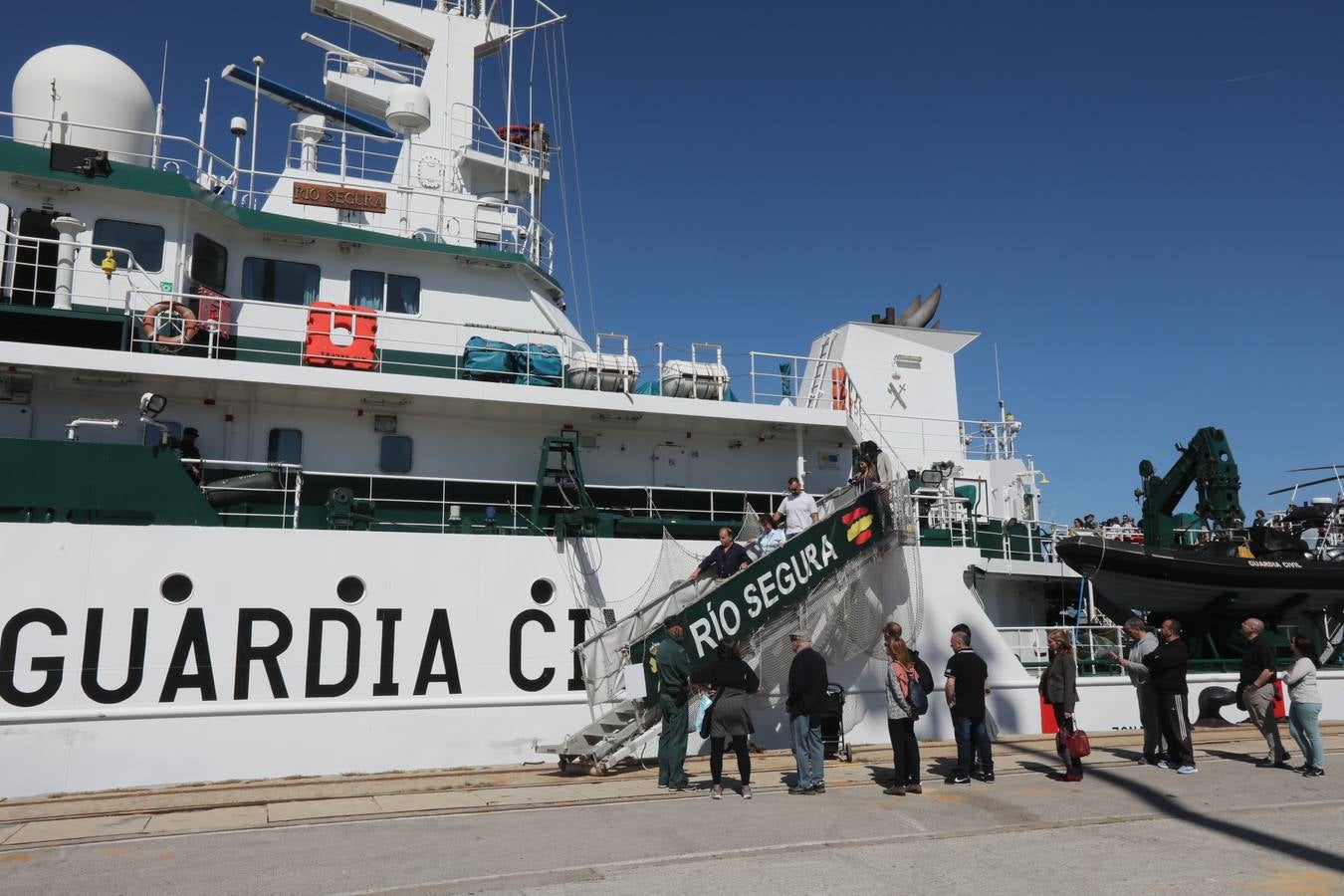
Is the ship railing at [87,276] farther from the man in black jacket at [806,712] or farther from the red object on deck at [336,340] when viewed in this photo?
the man in black jacket at [806,712]

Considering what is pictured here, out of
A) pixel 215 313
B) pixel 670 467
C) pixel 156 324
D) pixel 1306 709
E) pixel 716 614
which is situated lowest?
pixel 1306 709

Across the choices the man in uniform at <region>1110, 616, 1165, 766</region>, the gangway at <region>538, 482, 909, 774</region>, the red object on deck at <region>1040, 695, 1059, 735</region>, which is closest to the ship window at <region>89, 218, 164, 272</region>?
the gangway at <region>538, 482, 909, 774</region>

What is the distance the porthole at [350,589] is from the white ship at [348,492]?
2cm

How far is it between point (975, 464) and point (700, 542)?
7.39 m

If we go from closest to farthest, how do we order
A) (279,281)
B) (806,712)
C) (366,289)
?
(806,712)
(279,281)
(366,289)

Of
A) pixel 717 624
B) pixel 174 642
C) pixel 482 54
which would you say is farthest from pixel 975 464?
pixel 174 642

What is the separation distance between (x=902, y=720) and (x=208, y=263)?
10.2m

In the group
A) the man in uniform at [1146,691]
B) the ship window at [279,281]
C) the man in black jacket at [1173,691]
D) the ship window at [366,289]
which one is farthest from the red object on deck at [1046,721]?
the ship window at [279,281]

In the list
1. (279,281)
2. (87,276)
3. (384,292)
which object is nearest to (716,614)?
(384,292)

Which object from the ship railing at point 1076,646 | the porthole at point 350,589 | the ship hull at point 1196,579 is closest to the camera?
the porthole at point 350,589

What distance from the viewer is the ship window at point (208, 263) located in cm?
1243

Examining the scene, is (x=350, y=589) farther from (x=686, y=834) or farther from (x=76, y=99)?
(x=76, y=99)

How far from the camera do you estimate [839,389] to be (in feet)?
46.7

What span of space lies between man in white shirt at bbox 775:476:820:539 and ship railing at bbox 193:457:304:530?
5.40 m
